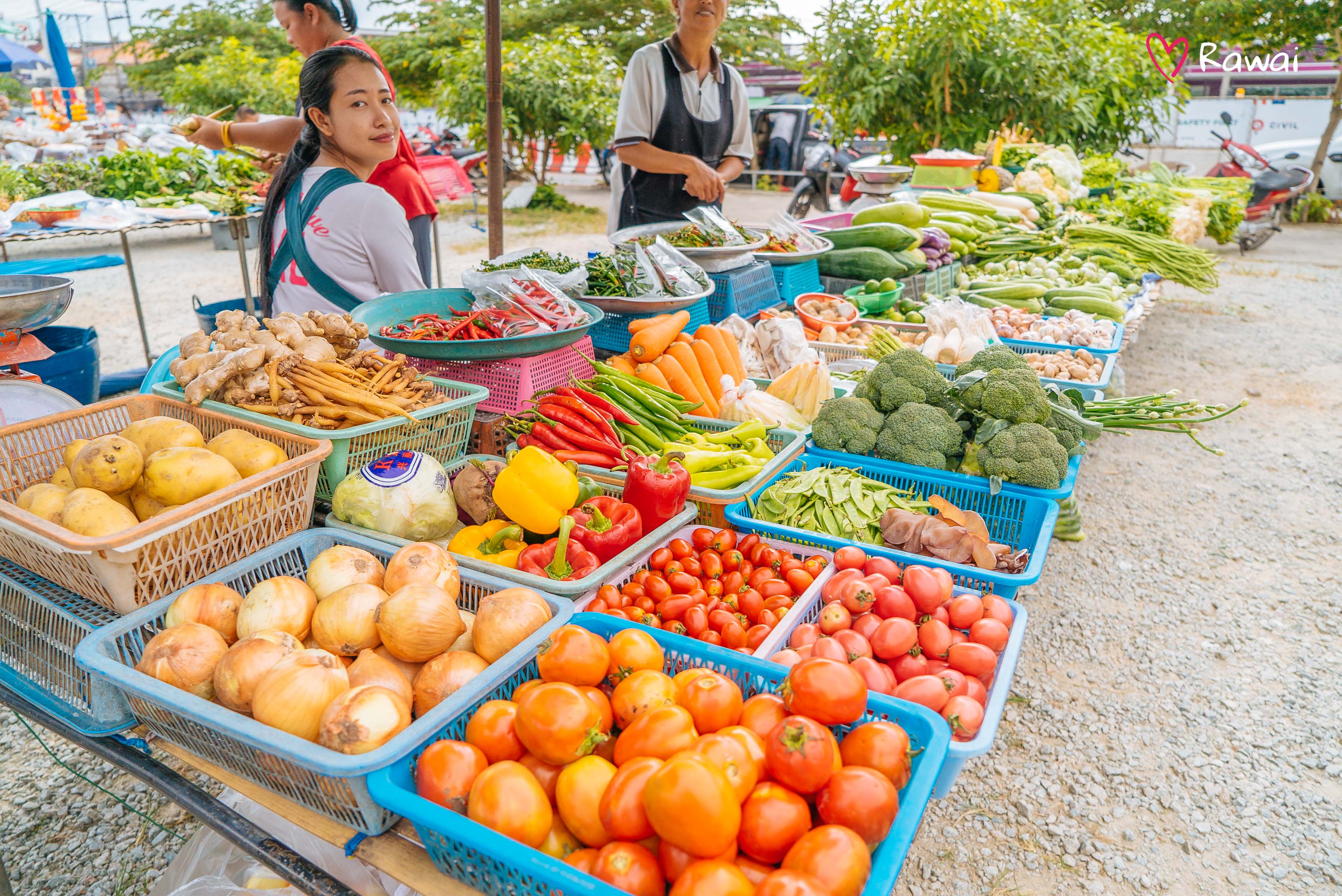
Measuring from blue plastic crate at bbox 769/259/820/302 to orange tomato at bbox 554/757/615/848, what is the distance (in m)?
3.69

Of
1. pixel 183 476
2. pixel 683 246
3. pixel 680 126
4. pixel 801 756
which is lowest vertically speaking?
pixel 801 756

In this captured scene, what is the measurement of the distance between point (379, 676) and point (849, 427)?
1.85m

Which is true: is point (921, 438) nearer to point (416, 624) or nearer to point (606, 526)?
point (606, 526)

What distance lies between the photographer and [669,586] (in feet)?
6.73

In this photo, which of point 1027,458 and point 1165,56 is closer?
point 1027,458

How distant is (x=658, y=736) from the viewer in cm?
127

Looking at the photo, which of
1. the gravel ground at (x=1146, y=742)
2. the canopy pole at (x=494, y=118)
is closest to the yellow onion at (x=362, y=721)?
the gravel ground at (x=1146, y=742)

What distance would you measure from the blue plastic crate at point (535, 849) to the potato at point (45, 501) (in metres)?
1.02

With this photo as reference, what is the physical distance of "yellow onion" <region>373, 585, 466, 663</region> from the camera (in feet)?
4.97

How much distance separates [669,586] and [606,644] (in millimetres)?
498

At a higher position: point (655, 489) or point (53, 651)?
point (655, 489)

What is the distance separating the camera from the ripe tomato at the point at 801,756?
47.6 inches

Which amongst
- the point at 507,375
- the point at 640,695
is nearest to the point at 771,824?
the point at 640,695

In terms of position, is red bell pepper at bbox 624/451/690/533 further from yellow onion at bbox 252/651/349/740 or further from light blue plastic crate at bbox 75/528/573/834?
yellow onion at bbox 252/651/349/740
